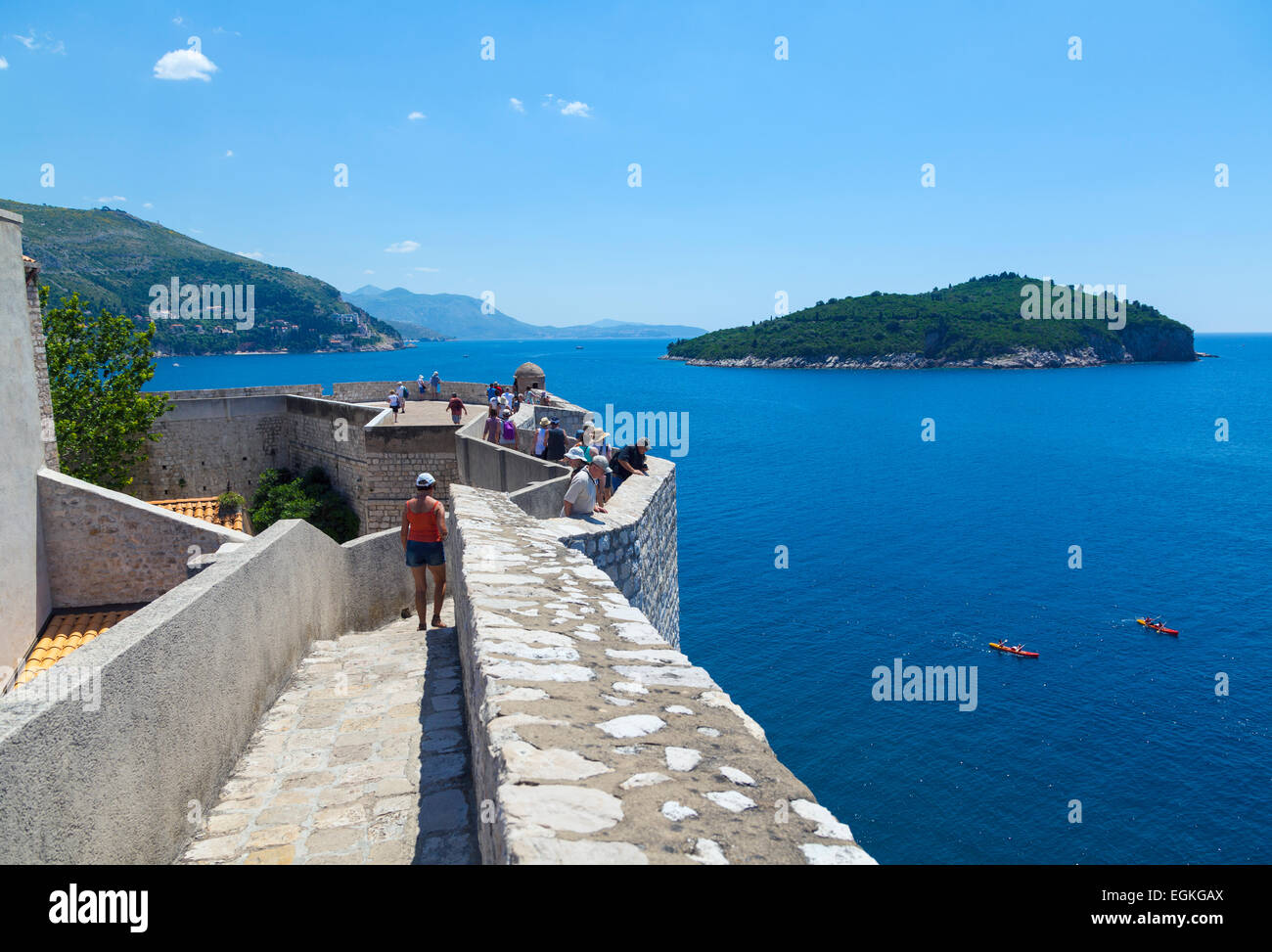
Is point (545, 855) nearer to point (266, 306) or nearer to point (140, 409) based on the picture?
point (140, 409)

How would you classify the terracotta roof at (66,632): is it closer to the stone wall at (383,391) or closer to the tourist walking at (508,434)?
the tourist walking at (508,434)

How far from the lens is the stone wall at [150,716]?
8.97 feet

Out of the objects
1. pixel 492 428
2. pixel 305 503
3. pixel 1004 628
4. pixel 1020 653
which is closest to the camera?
pixel 492 428

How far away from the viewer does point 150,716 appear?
357cm

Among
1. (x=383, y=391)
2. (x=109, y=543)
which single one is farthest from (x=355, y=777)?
(x=383, y=391)

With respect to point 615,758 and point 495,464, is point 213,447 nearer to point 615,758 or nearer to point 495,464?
point 495,464

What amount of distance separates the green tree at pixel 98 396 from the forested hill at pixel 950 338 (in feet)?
458

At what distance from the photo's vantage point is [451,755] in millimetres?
4711

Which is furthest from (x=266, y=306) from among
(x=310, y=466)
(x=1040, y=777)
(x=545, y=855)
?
(x=545, y=855)

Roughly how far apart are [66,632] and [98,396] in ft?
47.1

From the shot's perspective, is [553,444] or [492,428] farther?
[492,428]

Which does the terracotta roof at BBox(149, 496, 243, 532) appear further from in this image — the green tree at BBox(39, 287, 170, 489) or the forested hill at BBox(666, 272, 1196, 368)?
the forested hill at BBox(666, 272, 1196, 368)
